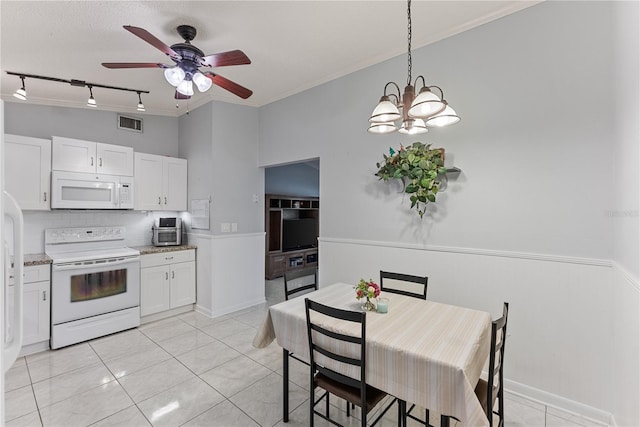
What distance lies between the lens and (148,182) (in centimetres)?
419

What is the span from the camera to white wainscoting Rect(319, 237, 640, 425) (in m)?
2.03

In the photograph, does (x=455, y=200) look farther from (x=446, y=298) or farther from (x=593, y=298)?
(x=593, y=298)

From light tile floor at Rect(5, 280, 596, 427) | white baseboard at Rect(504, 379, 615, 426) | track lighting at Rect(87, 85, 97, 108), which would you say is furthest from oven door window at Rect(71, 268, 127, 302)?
white baseboard at Rect(504, 379, 615, 426)

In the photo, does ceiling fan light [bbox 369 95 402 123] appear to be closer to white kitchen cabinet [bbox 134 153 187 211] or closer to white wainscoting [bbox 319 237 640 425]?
white wainscoting [bbox 319 237 640 425]

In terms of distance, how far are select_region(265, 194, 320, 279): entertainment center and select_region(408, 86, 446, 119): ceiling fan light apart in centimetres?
461

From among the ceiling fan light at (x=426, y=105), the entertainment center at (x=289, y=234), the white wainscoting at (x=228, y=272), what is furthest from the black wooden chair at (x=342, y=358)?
the entertainment center at (x=289, y=234)

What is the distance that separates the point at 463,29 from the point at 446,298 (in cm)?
243

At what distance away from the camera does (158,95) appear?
3.93 m

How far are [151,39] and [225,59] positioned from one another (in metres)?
0.52

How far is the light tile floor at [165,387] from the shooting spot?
2139 mm

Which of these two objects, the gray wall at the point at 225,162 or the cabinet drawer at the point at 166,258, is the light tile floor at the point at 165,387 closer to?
the cabinet drawer at the point at 166,258

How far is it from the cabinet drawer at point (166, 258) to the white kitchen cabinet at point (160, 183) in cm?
72

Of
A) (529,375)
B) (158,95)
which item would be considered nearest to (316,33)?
(158,95)

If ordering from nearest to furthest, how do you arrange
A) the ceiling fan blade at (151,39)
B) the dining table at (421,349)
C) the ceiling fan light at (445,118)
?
the dining table at (421,349) < the ceiling fan light at (445,118) < the ceiling fan blade at (151,39)
